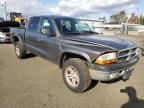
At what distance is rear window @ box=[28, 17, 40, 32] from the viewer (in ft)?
21.8

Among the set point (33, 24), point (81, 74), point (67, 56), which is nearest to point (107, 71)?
point (81, 74)

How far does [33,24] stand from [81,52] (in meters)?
2.94

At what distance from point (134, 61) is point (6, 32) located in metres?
10.7

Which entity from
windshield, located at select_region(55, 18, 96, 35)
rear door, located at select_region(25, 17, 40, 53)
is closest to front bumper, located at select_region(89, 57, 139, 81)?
windshield, located at select_region(55, 18, 96, 35)

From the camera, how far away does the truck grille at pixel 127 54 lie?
457cm

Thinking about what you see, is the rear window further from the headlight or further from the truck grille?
the truck grille

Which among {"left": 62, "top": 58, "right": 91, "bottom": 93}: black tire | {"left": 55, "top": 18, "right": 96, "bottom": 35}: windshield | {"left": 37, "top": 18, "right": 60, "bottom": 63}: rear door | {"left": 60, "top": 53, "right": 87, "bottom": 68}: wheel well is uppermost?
{"left": 55, "top": 18, "right": 96, "bottom": 35}: windshield

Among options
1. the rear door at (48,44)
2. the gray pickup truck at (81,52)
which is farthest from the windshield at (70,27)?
the rear door at (48,44)

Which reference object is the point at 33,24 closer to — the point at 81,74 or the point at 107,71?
the point at 81,74

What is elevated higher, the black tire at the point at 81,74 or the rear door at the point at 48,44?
the rear door at the point at 48,44

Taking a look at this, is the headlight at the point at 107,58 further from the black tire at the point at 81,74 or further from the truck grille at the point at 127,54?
the black tire at the point at 81,74

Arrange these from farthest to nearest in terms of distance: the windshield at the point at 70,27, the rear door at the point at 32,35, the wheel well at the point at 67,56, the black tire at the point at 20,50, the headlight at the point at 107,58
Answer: the black tire at the point at 20,50
the rear door at the point at 32,35
the windshield at the point at 70,27
the wheel well at the point at 67,56
the headlight at the point at 107,58

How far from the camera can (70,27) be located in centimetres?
589

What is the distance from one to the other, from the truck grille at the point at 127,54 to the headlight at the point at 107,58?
23 centimetres
